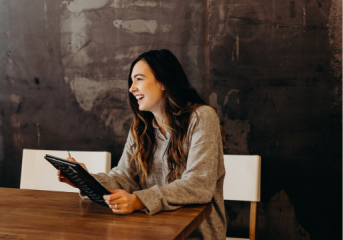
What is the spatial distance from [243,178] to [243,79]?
68 cm

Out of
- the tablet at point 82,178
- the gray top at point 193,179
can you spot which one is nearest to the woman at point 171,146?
the gray top at point 193,179

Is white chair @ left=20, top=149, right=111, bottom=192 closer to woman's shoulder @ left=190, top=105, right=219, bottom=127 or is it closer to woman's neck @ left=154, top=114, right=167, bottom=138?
woman's neck @ left=154, top=114, right=167, bottom=138

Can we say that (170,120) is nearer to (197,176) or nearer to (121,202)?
(197,176)

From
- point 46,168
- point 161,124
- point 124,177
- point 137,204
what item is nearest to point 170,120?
point 161,124

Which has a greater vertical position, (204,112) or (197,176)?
(204,112)

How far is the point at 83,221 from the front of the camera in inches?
39.8

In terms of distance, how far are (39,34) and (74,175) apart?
75.4 inches

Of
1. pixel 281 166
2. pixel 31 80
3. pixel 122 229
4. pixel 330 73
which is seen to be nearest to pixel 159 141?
pixel 122 229

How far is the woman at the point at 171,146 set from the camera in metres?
1.24

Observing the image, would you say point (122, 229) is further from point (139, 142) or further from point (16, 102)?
point (16, 102)

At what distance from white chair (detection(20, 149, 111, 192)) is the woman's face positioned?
81cm

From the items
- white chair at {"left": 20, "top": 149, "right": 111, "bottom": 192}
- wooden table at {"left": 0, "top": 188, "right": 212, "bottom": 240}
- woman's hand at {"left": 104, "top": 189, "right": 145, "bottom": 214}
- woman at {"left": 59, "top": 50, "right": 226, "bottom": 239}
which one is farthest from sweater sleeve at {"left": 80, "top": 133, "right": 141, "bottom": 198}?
white chair at {"left": 20, "top": 149, "right": 111, "bottom": 192}

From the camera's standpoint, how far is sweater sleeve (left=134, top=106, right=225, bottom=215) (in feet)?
3.59

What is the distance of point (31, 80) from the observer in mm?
2672
